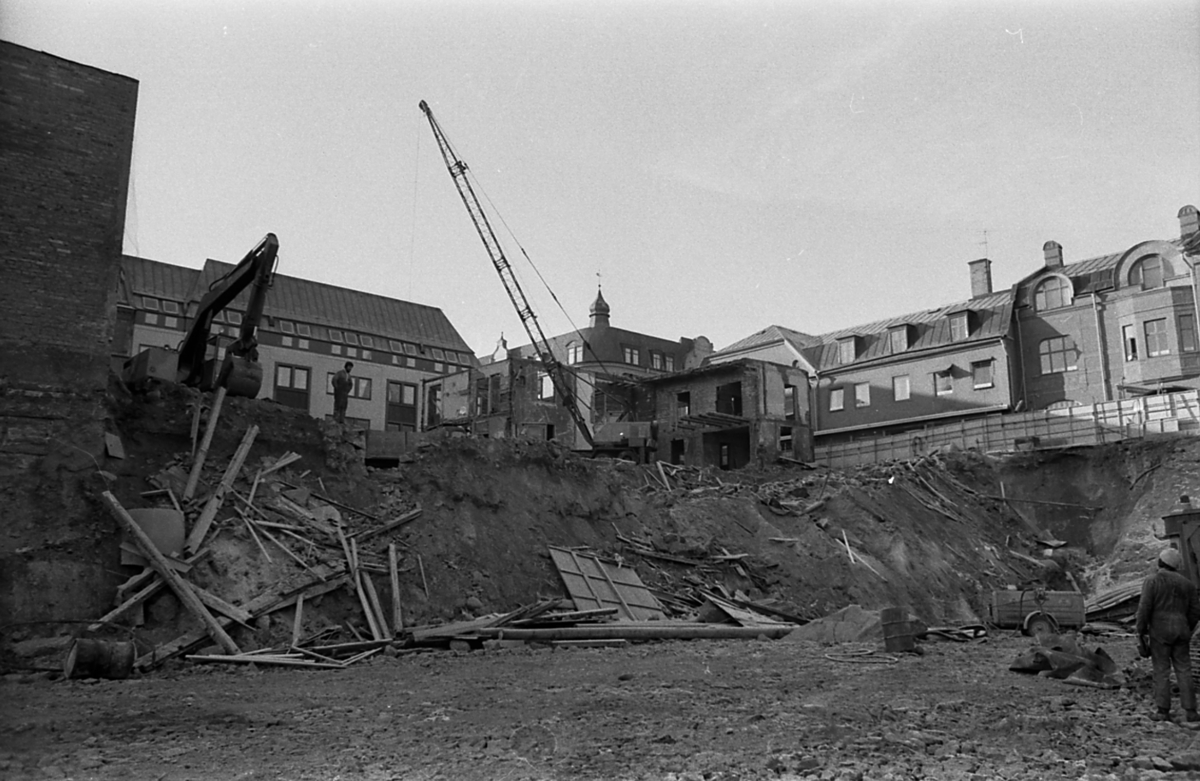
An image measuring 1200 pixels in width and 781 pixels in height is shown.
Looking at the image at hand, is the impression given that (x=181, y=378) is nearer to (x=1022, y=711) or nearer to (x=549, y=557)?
(x=549, y=557)

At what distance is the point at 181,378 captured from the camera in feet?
67.0

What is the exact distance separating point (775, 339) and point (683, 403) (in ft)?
40.3

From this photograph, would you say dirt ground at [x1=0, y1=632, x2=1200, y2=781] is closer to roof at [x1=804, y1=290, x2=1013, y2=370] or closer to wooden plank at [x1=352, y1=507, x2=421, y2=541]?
wooden plank at [x1=352, y1=507, x2=421, y2=541]

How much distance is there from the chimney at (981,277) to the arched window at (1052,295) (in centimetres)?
464

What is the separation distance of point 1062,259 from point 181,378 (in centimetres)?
4045

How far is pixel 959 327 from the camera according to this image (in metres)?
44.1

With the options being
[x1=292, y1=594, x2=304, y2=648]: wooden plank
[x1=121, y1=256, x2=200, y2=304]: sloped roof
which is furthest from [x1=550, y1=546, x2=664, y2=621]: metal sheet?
[x1=121, y1=256, x2=200, y2=304]: sloped roof

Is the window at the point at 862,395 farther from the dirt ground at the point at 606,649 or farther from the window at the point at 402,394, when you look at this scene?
the window at the point at 402,394

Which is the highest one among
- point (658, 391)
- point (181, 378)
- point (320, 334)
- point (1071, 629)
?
point (320, 334)

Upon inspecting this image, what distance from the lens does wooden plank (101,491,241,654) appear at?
46.1 feet

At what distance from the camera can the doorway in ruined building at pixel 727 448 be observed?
41.3m

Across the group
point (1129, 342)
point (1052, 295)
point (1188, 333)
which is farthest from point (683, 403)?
point (1188, 333)

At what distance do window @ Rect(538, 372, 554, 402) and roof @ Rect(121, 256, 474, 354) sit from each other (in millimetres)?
9469

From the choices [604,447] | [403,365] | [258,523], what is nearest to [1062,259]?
[604,447]
